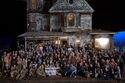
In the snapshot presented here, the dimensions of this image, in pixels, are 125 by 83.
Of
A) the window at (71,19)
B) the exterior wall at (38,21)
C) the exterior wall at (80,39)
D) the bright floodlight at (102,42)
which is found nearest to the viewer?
the window at (71,19)

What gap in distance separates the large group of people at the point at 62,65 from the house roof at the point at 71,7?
14.2 meters

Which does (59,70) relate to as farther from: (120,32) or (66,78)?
(120,32)

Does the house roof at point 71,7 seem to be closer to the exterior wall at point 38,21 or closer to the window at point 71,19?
the window at point 71,19

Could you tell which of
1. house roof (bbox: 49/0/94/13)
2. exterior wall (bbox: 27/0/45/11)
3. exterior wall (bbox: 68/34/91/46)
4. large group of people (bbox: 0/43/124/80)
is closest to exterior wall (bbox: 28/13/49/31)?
exterior wall (bbox: 27/0/45/11)

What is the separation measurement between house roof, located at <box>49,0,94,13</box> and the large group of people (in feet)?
46.6

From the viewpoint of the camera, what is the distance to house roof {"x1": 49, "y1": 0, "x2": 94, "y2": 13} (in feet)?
Answer: 139

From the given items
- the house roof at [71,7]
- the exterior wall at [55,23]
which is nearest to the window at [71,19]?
the house roof at [71,7]

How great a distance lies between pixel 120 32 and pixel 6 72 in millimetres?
29021

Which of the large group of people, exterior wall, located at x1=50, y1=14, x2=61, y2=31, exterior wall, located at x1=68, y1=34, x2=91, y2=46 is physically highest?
exterior wall, located at x1=50, y1=14, x2=61, y2=31

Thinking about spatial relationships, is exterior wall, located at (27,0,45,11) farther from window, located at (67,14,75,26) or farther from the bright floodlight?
the bright floodlight

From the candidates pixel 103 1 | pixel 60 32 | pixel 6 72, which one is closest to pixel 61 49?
pixel 6 72

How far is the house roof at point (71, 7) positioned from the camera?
42.2m

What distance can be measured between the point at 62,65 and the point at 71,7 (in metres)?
16.2

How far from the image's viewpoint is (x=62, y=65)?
91.0 feet
